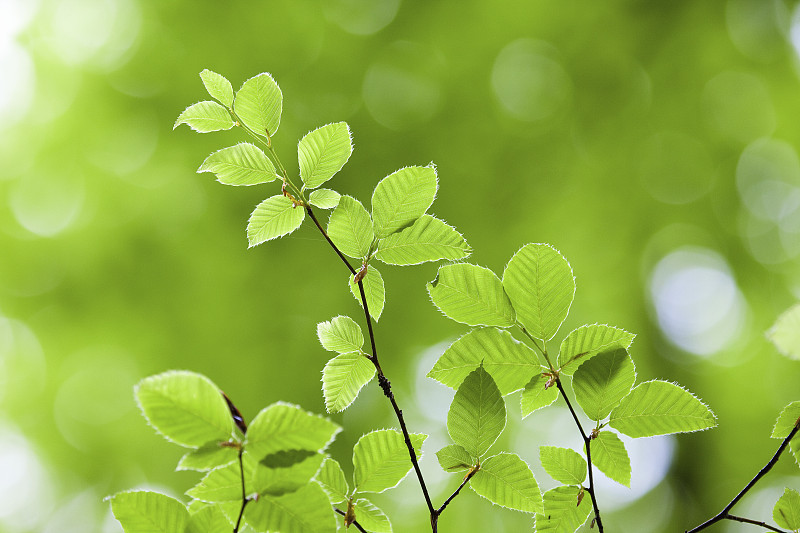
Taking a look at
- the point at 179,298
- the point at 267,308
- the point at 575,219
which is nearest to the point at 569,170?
the point at 575,219

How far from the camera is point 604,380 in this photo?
49 cm

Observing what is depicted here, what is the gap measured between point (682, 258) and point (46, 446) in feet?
19.0

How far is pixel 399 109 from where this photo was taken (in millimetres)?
4969

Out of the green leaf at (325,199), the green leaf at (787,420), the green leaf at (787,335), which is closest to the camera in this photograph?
the green leaf at (787,335)

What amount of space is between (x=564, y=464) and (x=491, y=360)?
0.13 meters

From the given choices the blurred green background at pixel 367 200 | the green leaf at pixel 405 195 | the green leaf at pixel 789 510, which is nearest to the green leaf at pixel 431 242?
the green leaf at pixel 405 195

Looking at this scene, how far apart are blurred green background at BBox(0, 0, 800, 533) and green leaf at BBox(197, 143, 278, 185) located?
3731mm

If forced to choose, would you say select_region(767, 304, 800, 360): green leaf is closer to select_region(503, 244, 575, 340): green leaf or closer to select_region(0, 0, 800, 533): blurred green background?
select_region(503, 244, 575, 340): green leaf

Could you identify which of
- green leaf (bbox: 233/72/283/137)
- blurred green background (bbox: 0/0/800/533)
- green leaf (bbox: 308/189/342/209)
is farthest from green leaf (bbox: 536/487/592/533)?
blurred green background (bbox: 0/0/800/533)

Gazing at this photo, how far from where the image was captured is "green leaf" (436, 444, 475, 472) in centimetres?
51

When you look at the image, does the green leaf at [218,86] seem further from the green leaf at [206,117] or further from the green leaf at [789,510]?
the green leaf at [789,510]

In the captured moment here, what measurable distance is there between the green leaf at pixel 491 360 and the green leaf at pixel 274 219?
0.21m

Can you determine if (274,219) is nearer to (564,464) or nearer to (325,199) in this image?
(325,199)

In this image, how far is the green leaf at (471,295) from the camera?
1.67 feet
